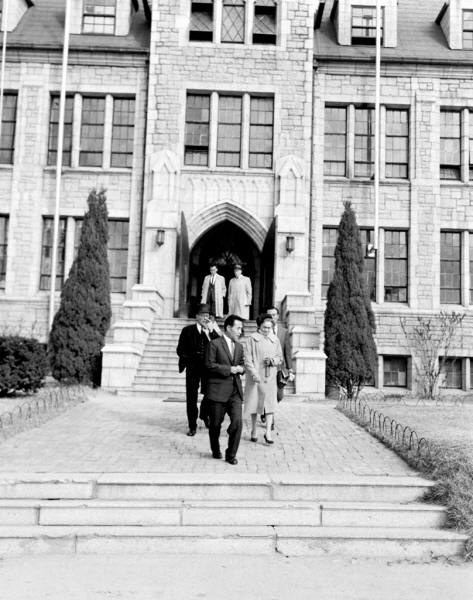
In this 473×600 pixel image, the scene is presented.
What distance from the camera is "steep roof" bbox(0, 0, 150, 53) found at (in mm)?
20484

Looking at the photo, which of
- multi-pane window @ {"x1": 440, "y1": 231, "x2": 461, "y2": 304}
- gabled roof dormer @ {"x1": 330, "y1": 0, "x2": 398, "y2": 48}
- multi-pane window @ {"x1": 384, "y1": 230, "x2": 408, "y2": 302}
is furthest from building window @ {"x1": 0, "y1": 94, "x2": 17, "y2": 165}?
multi-pane window @ {"x1": 440, "y1": 231, "x2": 461, "y2": 304}

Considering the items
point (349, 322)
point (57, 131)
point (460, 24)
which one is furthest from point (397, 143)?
point (57, 131)

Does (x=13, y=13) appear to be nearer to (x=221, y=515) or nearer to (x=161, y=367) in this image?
(x=161, y=367)

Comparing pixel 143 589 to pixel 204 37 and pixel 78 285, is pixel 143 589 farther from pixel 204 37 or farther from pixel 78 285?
pixel 204 37

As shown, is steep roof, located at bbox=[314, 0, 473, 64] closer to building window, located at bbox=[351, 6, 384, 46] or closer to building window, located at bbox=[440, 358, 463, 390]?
building window, located at bbox=[351, 6, 384, 46]

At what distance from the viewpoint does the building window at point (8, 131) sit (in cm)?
2067

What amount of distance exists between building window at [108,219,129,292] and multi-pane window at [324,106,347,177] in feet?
21.6

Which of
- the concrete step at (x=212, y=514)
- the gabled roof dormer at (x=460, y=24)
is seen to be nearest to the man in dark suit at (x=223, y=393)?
the concrete step at (x=212, y=514)

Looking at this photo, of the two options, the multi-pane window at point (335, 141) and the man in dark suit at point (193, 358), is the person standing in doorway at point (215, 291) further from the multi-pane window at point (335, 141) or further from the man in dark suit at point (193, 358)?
the man in dark suit at point (193, 358)

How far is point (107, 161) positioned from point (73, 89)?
2472 mm

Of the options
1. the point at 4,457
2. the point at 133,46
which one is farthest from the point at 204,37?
the point at 4,457

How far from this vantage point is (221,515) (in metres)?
5.93

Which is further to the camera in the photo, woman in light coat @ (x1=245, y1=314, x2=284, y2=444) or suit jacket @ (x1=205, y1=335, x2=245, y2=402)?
woman in light coat @ (x1=245, y1=314, x2=284, y2=444)

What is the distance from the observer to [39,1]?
76.3 feet
